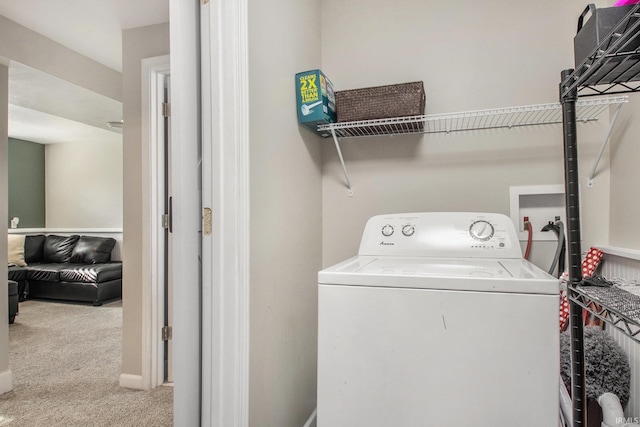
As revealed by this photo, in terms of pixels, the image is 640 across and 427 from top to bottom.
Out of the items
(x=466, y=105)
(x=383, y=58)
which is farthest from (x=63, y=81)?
(x=466, y=105)

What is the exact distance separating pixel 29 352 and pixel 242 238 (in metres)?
2.99

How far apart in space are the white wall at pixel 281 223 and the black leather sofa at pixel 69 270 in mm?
3952

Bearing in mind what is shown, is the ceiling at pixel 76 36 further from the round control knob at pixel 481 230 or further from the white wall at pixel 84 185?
the round control knob at pixel 481 230

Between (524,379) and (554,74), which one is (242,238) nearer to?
(524,379)

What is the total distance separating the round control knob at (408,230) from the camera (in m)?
1.50

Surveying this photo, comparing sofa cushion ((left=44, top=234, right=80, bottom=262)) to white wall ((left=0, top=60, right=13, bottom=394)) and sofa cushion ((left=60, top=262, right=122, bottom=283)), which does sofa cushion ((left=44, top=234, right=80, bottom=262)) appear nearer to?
sofa cushion ((left=60, top=262, right=122, bottom=283))

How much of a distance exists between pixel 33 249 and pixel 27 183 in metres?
1.36

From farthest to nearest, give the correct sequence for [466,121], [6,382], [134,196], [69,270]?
[69,270] < [134,196] < [6,382] < [466,121]

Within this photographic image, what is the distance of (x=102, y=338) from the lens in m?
3.24

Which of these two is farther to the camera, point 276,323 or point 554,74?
point 554,74

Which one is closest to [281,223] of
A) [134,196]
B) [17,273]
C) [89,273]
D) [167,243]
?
[167,243]

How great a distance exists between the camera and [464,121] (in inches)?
67.1

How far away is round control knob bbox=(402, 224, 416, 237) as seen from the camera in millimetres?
1502

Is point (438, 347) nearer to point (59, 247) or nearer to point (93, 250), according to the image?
point (93, 250)
